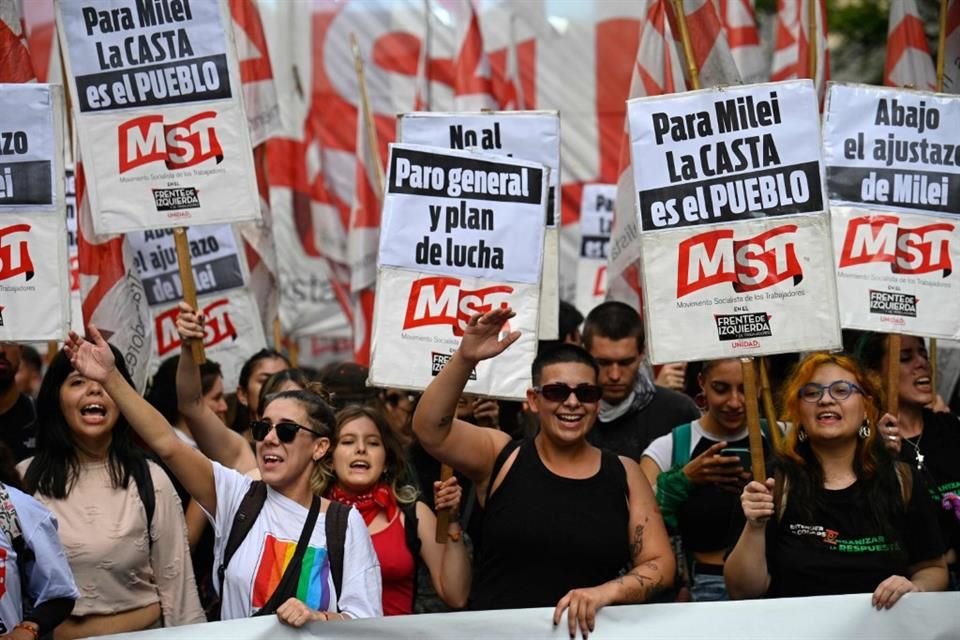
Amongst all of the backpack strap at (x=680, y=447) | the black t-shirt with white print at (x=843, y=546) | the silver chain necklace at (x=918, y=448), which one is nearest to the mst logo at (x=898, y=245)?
the silver chain necklace at (x=918, y=448)

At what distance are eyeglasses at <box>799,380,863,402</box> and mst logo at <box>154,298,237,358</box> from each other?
4188 millimetres

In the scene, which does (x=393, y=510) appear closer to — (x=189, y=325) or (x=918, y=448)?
(x=189, y=325)

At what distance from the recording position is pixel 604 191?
11820 mm

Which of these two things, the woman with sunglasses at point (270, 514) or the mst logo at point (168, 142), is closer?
the woman with sunglasses at point (270, 514)

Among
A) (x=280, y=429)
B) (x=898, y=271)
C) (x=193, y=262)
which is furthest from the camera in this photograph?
(x=193, y=262)

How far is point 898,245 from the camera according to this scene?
671 cm

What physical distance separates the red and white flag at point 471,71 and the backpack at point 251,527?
19.2ft

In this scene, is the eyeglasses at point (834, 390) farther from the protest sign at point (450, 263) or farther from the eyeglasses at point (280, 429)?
the eyeglasses at point (280, 429)

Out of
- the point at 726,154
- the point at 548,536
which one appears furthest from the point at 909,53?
the point at 548,536

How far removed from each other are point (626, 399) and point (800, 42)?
331 centimetres

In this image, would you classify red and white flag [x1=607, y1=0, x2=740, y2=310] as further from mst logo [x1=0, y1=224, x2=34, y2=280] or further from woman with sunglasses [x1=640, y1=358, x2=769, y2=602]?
mst logo [x1=0, y1=224, x2=34, y2=280]

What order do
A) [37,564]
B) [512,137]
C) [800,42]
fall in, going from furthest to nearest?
[800,42] < [512,137] < [37,564]

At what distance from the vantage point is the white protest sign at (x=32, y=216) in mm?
6070

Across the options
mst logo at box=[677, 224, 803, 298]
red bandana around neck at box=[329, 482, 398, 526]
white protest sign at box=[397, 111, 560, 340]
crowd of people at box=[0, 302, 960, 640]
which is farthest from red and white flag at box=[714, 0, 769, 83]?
red bandana around neck at box=[329, 482, 398, 526]
